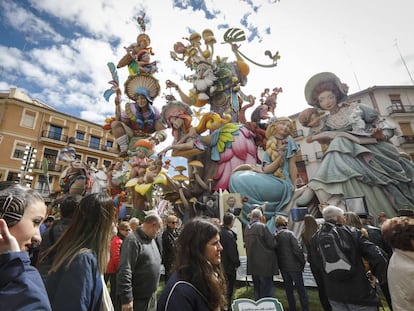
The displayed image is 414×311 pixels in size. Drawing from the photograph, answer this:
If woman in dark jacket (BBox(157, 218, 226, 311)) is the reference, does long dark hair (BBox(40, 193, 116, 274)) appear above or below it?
above

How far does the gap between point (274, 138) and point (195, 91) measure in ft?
14.9

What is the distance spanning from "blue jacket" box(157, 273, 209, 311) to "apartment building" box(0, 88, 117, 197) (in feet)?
55.1

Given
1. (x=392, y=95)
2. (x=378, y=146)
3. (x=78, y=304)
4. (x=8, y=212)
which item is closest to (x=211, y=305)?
(x=78, y=304)

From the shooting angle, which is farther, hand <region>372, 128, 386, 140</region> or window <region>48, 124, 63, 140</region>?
window <region>48, 124, 63, 140</region>

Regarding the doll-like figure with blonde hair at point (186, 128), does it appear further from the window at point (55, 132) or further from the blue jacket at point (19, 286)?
the window at point (55, 132)

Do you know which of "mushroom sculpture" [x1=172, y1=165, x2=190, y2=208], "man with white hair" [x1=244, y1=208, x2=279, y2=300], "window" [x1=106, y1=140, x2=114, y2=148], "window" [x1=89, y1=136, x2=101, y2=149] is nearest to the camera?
"man with white hair" [x1=244, y1=208, x2=279, y2=300]

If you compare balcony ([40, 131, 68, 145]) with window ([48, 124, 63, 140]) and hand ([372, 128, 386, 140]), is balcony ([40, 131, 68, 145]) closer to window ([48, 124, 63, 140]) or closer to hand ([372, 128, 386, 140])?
window ([48, 124, 63, 140])

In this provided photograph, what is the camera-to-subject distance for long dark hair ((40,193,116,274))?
1.33 m

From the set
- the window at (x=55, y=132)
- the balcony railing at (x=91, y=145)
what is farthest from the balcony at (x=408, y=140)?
the window at (x=55, y=132)

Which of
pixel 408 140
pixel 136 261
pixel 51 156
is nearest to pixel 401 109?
pixel 408 140

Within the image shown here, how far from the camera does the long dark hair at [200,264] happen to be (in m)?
1.13

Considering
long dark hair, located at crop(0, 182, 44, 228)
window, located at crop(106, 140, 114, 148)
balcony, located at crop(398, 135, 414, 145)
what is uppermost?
window, located at crop(106, 140, 114, 148)

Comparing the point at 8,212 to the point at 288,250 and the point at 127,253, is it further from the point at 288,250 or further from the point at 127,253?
the point at 288,250

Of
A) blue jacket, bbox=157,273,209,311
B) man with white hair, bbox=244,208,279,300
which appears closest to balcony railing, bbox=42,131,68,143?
man with white hair, bbox=244,208,279,300
